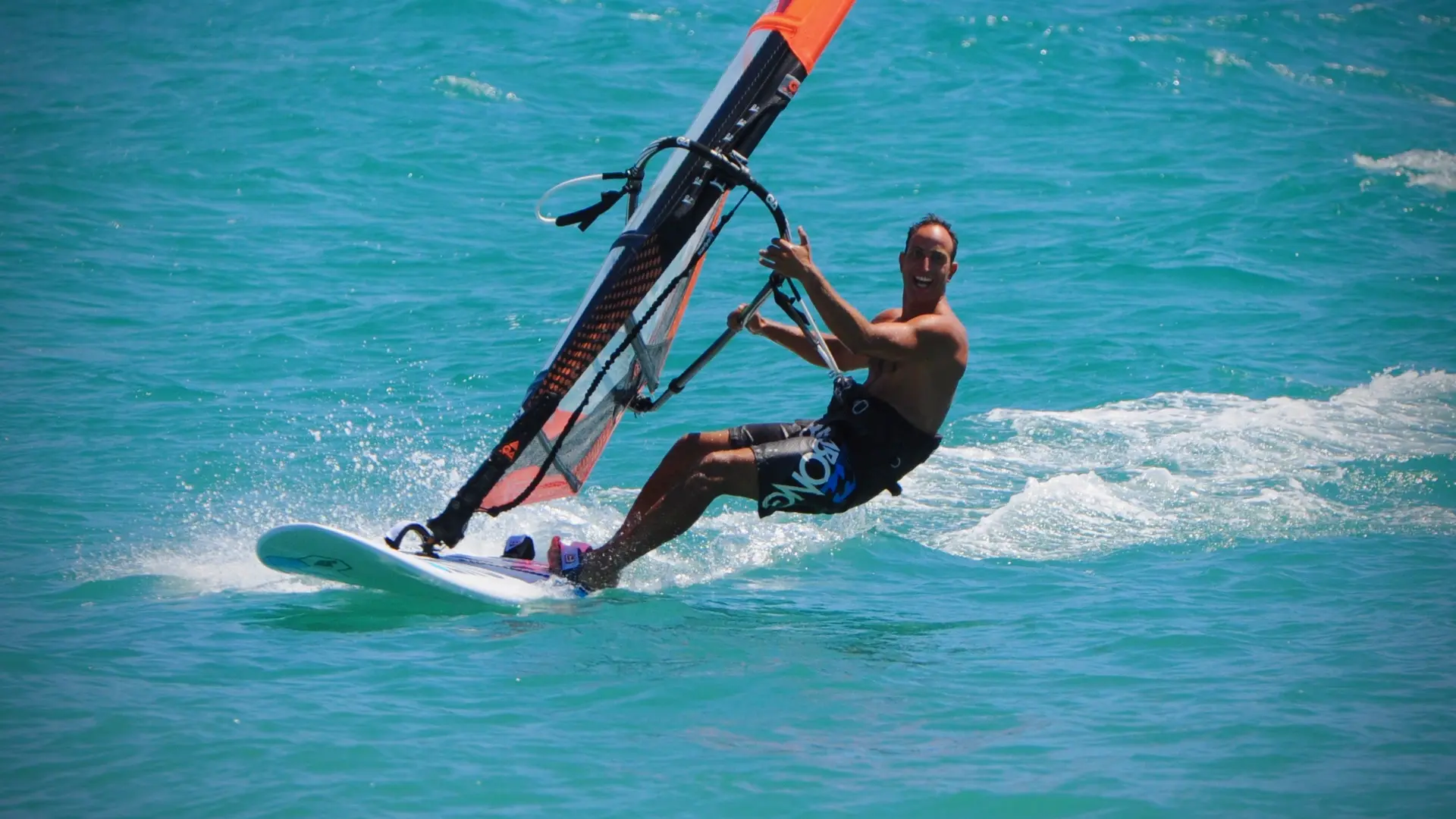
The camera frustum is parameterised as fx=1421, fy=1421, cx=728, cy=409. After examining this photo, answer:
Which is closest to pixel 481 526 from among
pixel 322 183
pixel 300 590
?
pixel 300 590

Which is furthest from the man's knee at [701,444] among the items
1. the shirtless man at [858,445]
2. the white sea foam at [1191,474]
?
the white sea foam at [1191,474]

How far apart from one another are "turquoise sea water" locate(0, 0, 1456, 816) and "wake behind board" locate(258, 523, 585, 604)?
11 centimetres

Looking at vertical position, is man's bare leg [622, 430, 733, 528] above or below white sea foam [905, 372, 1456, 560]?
above

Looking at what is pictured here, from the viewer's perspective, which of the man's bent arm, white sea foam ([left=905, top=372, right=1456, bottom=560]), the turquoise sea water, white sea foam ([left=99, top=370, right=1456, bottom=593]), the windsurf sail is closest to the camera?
the turquoise sea water

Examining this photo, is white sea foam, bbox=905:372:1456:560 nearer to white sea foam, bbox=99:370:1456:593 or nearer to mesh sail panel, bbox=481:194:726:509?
white sea foam, bbox=99:370:1456:593

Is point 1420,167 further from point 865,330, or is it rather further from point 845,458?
point 865,330

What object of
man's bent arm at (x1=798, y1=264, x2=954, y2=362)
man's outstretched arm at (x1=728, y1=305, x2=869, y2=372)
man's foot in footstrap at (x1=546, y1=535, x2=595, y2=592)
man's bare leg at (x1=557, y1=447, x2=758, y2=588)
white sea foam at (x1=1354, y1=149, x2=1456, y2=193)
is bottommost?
man's foot in footstrap at (x1=546, y1=535, x2=595, y2=592)

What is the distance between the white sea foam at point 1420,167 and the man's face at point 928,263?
34.3 ft

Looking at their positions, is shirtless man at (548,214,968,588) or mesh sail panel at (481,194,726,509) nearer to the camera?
shirtless man at (548,214,968,588)

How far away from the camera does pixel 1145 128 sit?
53.1 feet

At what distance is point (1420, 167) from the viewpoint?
14.6 meters

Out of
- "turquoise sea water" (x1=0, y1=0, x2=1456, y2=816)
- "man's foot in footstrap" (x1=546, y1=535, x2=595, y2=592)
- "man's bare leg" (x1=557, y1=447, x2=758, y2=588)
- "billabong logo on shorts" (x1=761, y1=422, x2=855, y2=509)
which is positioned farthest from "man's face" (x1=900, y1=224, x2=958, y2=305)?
"man's foot in footstrap" (x1=546, y1=535, x2=595, y2=592)

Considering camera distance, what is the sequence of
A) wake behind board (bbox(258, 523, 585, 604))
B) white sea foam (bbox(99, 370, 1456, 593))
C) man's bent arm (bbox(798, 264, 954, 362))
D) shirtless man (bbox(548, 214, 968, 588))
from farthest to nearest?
white sea foam (bbox(99, 370, 1456, 593)) → shirtless man (bbox(548, 214, 968, 588)) → wake behind board (bbox(258, 523, 585, 604)) → man's bent arm (bbox(798, 264, 954, 362))

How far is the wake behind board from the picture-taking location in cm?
533
